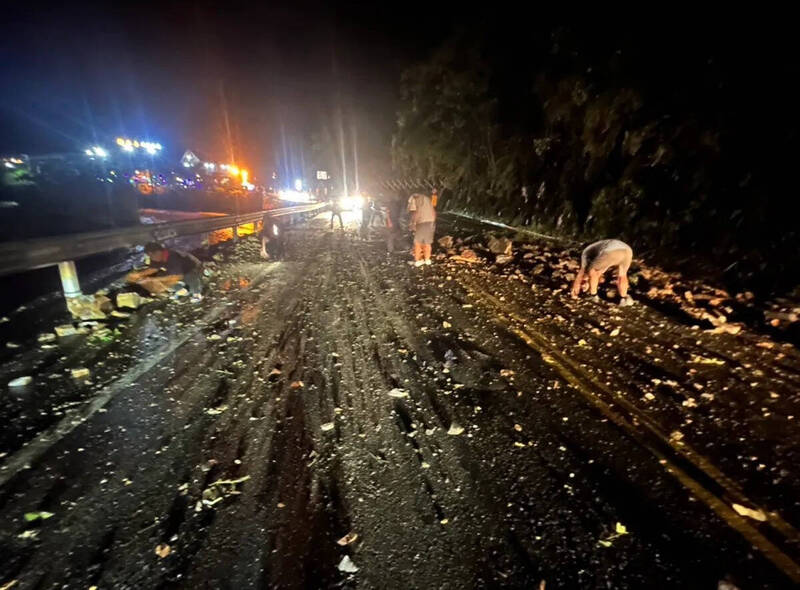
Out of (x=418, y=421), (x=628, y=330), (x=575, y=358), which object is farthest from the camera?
(x=628, y=330)

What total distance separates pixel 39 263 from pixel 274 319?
11.1ft

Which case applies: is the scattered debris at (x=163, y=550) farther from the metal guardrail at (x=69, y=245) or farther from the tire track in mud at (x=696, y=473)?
the metal guardrail at (x=69, y=245)

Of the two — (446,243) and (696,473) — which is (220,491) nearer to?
(696,473)

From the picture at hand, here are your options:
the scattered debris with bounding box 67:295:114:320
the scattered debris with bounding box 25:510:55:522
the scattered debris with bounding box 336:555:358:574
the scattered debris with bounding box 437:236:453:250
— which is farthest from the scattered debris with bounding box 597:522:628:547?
the scattered debris with bounding box 437:236:453:250

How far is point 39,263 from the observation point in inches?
222

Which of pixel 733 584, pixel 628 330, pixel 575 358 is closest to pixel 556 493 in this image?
pixel 733 584

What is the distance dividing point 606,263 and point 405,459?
4.73 m

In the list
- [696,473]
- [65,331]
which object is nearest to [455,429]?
[696,473]

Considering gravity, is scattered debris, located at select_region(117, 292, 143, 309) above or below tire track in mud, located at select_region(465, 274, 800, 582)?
above

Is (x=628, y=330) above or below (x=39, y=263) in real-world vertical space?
below

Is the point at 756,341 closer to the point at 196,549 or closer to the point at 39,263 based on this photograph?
the point at 196,549

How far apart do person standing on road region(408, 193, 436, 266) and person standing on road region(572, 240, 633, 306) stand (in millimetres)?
3507

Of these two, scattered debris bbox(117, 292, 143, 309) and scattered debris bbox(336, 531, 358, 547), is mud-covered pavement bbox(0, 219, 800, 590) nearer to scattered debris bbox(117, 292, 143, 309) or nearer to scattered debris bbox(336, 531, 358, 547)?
scattered debris bbox(336, 531, 358, 547)

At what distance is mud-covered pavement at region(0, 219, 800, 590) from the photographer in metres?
2.19
